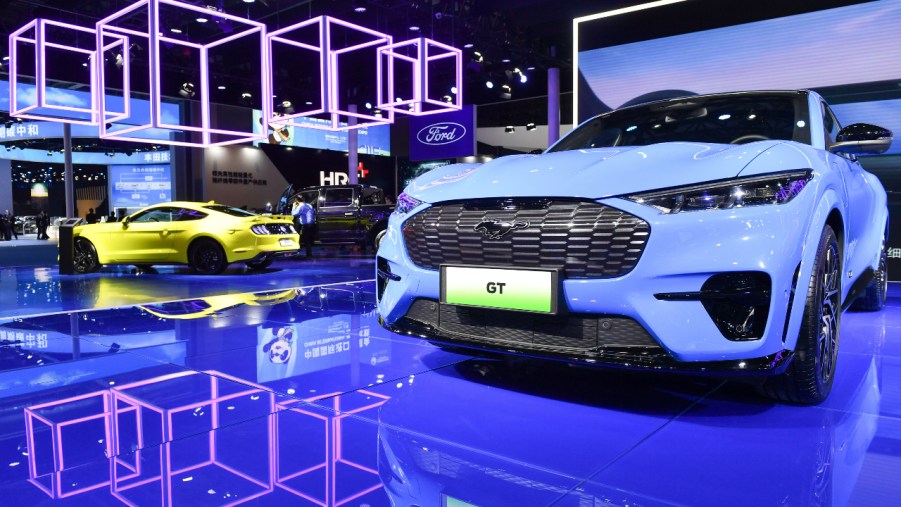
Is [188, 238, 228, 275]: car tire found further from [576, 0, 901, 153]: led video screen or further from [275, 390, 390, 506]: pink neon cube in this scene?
[275, 390, 390, 506]: pink neon cube

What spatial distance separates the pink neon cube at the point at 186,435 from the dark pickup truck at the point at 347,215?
409 inches

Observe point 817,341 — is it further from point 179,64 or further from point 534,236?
point 179,64

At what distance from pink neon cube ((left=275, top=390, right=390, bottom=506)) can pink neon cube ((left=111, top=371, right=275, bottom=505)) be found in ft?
0.21

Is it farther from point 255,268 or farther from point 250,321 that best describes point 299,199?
point 250,321

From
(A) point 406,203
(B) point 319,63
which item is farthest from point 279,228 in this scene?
(B) point 319,63

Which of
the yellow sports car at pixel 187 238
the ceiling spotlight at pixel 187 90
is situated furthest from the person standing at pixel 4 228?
the yellow sports car at pixel 187 238

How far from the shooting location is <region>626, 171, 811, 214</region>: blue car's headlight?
2.04m

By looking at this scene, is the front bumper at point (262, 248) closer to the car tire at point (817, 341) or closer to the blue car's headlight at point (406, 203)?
the blue car's headlight at point (406, 203)

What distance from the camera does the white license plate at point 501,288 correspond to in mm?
2170

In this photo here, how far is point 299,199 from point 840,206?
1211 centimetres

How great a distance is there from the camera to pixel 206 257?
9.06 metres

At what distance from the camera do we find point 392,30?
1694 cm

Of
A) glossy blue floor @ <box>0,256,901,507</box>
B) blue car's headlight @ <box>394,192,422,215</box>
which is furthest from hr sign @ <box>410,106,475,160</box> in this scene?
blue car's headlight @ <box>394,192,422,215</box>

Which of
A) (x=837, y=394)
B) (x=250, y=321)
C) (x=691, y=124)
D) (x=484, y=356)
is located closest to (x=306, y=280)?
(x=250, y=321)
